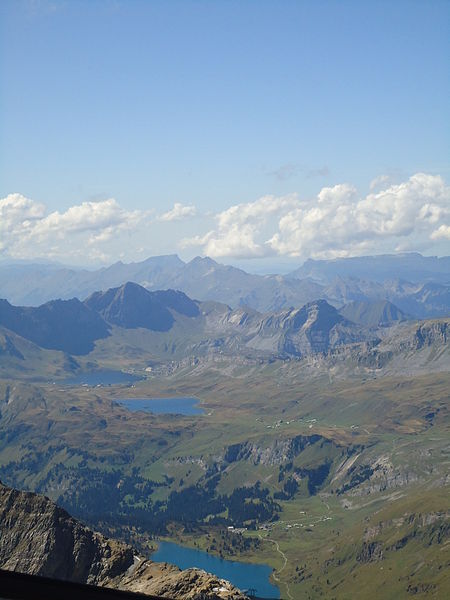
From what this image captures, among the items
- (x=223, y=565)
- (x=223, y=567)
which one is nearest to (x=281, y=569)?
(x=223, y=567)

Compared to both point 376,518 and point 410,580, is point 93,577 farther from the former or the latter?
point 376,518

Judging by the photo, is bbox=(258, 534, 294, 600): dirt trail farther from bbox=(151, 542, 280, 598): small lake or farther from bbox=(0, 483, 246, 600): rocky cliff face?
bbox=(0, 483, 246, 600): rocky cliff face

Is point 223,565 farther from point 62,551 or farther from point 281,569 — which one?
point 62,551

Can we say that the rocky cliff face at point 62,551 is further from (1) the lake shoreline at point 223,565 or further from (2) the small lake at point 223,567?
(1) the lake shoreline at point 223,565

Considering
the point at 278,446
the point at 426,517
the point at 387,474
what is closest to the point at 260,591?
the point at 426,517

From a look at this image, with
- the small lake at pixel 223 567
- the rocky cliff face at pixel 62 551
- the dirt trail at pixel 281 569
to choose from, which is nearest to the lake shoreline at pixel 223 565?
the small lake at pixel 223 567

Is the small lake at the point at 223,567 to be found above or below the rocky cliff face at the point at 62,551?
below
